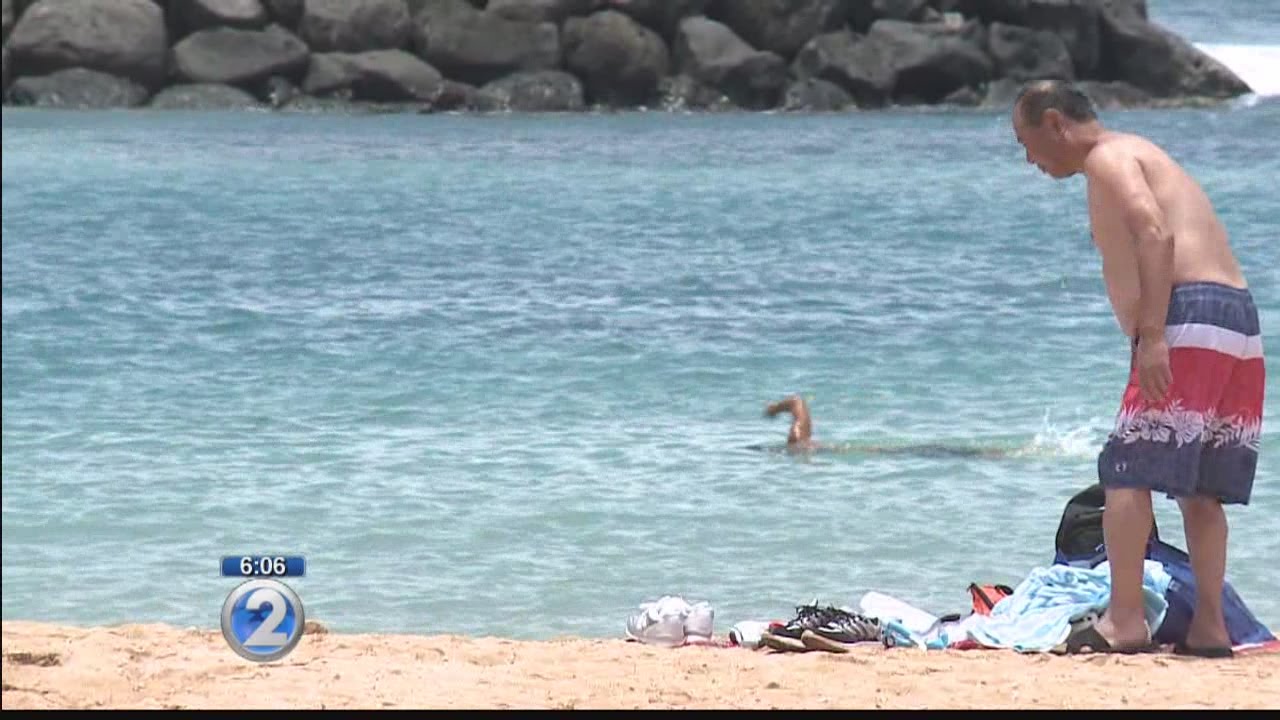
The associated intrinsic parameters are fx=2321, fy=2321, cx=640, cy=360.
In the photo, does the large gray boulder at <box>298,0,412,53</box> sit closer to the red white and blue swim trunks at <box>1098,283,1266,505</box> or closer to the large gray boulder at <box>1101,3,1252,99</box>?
the large gray boulder at <box>1101,3,1252,99</box>

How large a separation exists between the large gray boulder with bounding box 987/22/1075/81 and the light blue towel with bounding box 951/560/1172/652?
35850 mm

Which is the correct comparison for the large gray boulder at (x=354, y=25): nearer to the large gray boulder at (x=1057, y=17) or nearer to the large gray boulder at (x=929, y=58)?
the large gray boulder at (x=929, y=58)

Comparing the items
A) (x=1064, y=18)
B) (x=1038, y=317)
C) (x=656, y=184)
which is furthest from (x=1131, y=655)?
(x=1064, y=18)

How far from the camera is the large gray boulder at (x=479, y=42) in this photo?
39.3 metres

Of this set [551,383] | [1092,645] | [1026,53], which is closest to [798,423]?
[551,383]

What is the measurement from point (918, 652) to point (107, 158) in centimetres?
2586

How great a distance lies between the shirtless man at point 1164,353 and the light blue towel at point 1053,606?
161mm

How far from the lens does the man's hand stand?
5797mm

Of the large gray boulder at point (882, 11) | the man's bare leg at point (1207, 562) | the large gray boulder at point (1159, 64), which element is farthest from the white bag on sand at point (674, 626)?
the large gray boulder at point (1159, 64)

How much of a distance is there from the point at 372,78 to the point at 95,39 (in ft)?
15.5

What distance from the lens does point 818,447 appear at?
11273 millimetres

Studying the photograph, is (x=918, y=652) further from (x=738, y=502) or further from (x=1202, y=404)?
(x=738, y=502)

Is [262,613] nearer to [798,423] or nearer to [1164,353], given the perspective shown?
[1164,353]

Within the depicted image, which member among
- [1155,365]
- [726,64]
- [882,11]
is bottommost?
[726,64]
